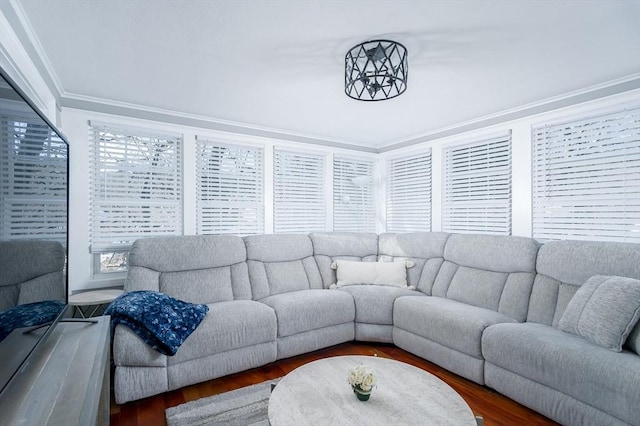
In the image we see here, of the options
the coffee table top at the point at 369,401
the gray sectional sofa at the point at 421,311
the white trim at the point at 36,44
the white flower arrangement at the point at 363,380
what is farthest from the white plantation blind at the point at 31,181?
the white flower arrangement at the point at 363,380

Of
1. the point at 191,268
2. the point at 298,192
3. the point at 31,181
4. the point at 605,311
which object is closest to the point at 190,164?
the point at 191,268

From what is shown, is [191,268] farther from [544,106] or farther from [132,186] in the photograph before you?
[544,106]

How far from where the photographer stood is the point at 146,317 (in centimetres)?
224

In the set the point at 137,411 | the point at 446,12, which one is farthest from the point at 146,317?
the point at 446,12

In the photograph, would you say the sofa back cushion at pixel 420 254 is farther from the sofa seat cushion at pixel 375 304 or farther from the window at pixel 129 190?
the window at pixel 129 190

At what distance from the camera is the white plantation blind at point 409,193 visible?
455 cm

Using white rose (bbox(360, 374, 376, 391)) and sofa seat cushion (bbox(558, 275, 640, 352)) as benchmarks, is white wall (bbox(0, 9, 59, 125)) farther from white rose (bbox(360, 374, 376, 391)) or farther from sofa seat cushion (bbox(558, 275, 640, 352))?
sofa seat cushion (bbox(558, 275, 640, 352))

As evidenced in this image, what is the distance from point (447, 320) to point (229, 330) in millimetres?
1807

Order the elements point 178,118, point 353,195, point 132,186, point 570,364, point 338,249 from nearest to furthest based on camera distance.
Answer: point 570,364
point 132,186
point 178,118
point 338,249
point 353,195

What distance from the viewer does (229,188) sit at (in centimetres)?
400

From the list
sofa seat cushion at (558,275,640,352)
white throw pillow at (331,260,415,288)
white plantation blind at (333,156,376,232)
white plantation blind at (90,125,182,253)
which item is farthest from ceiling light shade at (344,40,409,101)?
white plantation blind at (333,156,376,232)

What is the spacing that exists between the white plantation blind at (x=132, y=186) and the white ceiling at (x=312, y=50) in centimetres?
41

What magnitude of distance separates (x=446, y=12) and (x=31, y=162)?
2112 mm

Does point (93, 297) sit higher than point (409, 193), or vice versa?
point (409, 193)
